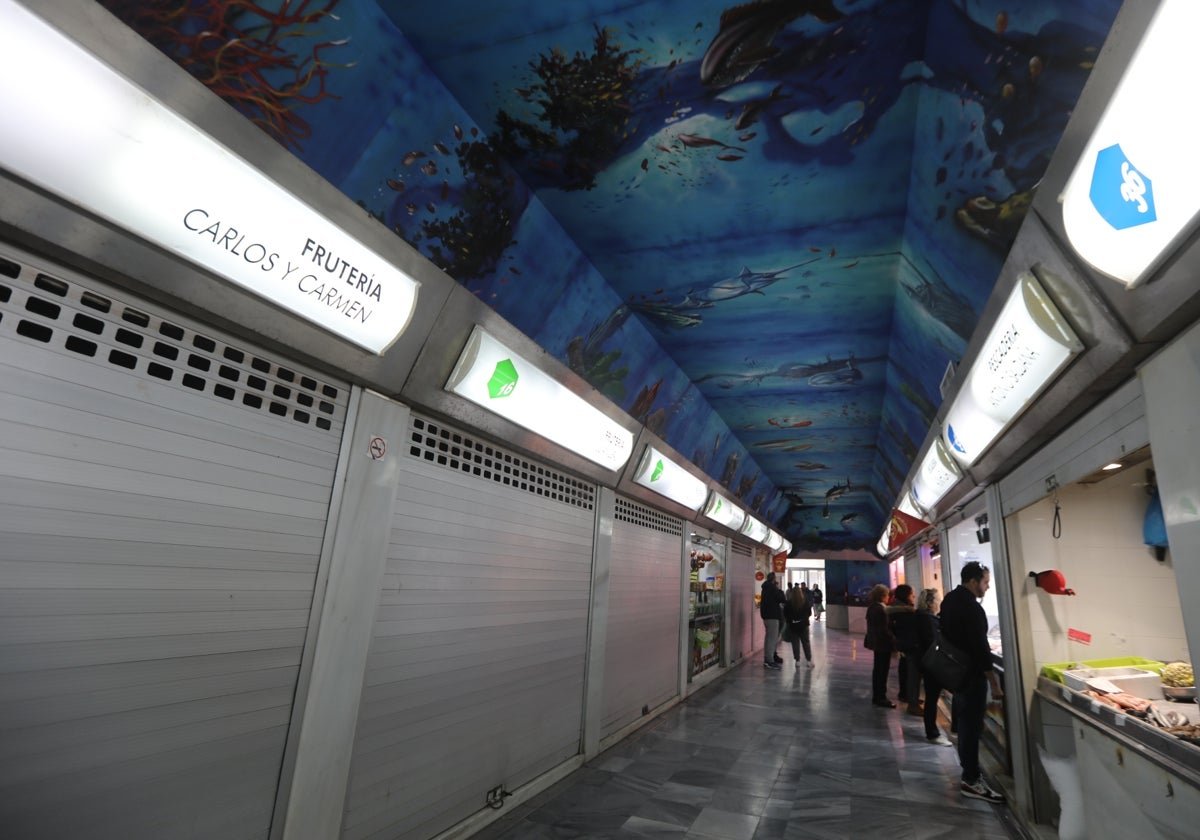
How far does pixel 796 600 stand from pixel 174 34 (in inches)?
464

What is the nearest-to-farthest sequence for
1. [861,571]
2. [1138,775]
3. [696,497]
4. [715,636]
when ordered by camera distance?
[1138,775]
[696,497]
[715,636]
[861,571]

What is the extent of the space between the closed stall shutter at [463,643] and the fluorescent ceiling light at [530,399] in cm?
35

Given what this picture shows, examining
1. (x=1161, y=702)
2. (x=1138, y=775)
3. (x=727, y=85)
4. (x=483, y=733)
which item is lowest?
(x=483, y=733)

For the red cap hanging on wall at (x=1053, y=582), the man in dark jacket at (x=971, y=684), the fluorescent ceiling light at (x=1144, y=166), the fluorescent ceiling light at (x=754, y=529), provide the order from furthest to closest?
the fluorescent ceiling light at (x=754, y=529) < the man in dark jacket at (x=971, y=684) < the red cap hanging on wall at (x=1053, y=582) < the fluorescent ceiling light at (x=1144, y=166)

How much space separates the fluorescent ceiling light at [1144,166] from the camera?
1592 millimetres

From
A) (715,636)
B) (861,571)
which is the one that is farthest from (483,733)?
(861,571)

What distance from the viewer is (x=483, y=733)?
3973mm

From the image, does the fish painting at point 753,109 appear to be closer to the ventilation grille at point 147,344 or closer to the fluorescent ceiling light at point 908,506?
the ventilation grille at point 147,344

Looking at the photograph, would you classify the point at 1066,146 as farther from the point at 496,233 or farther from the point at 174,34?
the point at 174,34

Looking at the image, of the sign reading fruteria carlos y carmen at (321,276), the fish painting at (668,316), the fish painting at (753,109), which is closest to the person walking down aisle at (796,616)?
the fish painting at (668,316)

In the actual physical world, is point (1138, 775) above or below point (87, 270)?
below

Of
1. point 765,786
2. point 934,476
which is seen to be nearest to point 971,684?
point 765,786

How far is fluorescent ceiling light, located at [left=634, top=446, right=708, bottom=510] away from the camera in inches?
255

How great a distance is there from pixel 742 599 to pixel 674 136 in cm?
1174
